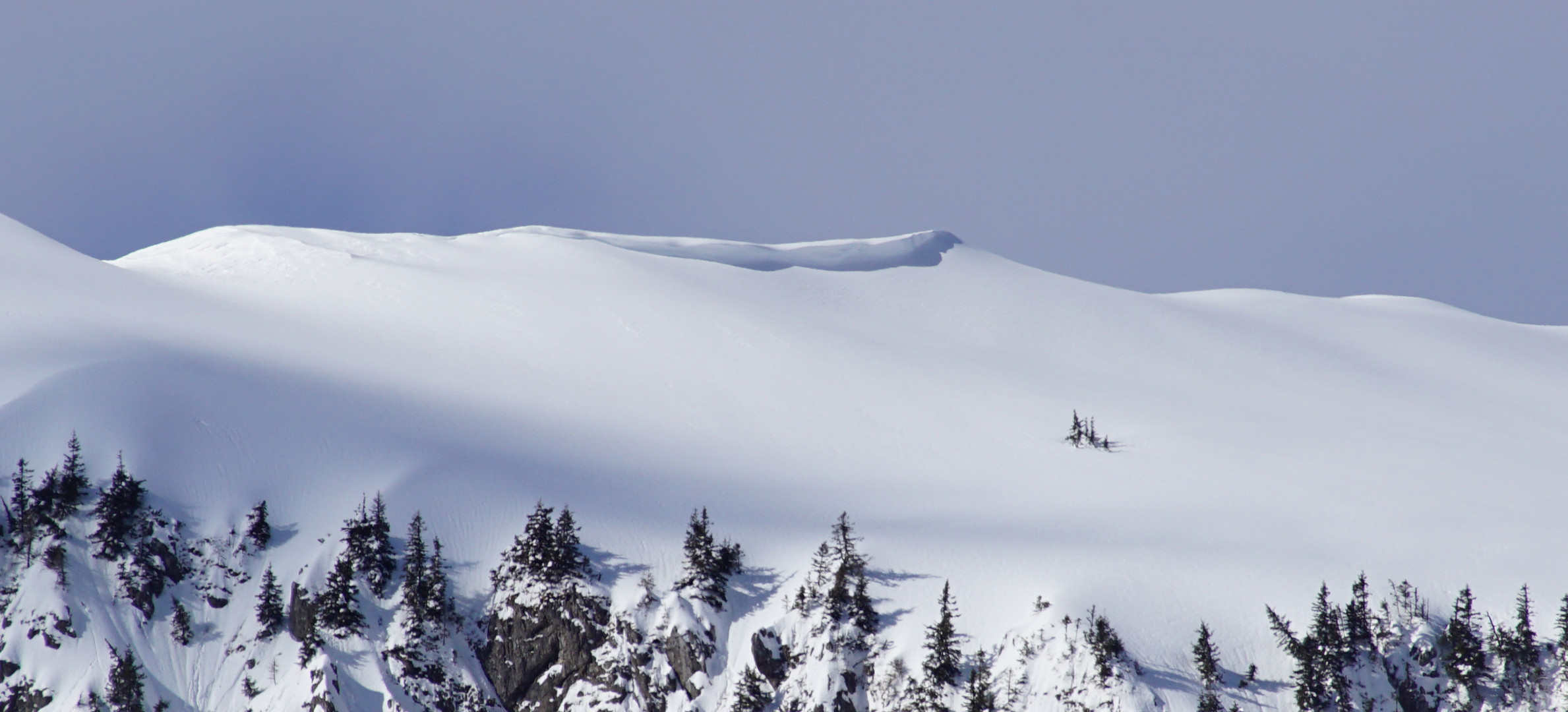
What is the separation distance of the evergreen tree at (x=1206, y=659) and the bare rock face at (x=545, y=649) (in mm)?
29245

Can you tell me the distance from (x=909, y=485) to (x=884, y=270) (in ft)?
200

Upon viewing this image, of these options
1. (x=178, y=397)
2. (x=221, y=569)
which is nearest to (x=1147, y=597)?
(x=221, y=569)

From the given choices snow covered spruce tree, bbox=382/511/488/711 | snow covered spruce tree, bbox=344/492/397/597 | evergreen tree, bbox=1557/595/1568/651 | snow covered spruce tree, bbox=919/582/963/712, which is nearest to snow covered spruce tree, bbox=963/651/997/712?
snow covered spruce tree, bbox=919/582/963/712

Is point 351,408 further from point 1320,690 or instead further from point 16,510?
point 1320,690

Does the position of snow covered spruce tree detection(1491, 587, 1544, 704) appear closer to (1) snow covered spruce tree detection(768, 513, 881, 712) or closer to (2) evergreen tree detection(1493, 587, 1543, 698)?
(2) evergreen tree detection(1493, 587, 1543, 698)

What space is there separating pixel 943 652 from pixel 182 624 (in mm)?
37700

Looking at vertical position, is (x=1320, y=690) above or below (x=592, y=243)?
below

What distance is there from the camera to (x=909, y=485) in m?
71.2

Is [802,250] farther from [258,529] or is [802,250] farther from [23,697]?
[23,697]

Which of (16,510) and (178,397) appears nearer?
(16,510)

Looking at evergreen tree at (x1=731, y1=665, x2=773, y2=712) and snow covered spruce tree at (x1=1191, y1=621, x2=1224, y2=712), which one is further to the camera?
evergreen tree at (x1=731, y1=665, x2=773, y2=712)

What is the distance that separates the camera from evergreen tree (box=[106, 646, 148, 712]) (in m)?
47.8

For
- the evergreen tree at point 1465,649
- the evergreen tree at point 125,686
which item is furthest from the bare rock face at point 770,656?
the evergreen tree at point 1465,649

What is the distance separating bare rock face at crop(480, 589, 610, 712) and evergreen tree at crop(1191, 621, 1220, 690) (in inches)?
1151
